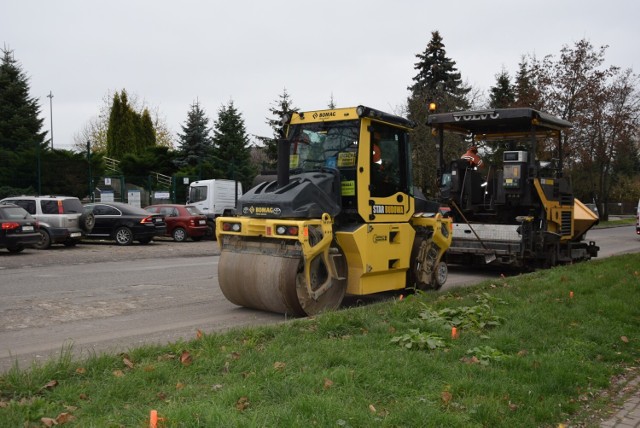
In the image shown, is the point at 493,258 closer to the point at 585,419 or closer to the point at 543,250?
the point at 543,250

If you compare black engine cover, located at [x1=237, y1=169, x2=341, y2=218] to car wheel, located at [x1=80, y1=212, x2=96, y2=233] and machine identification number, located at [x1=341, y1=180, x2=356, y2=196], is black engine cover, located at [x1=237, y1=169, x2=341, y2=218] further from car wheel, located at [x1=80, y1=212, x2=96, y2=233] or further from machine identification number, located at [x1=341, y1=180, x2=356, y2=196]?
car wheel, located at [x1=80, y1=212, x2=96, y2=233]

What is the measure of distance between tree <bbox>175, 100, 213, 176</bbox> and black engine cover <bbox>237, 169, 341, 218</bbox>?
35.2 metres

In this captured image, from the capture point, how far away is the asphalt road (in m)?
7.23

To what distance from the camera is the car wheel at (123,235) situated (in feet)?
70.3

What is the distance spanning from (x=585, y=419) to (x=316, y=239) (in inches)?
169

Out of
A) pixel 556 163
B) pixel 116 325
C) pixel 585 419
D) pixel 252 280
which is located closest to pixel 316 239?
pixel 252 280

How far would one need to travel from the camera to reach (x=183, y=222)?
2442cm

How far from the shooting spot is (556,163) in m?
14.3

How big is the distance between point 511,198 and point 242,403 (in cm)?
1028

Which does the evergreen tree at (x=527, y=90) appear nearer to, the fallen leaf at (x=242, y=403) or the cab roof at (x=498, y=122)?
the cab roof at (x=498, y=122)

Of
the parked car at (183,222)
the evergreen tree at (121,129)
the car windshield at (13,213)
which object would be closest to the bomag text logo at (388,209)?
the car windshield at (13,213)

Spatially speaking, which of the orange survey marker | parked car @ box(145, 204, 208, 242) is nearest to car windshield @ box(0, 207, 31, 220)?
parked car @ box(145, 204, 208, 242)

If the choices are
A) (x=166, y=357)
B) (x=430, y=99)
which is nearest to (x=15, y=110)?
(x=430, y=99)

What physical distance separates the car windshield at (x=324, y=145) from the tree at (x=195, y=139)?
34549mm
